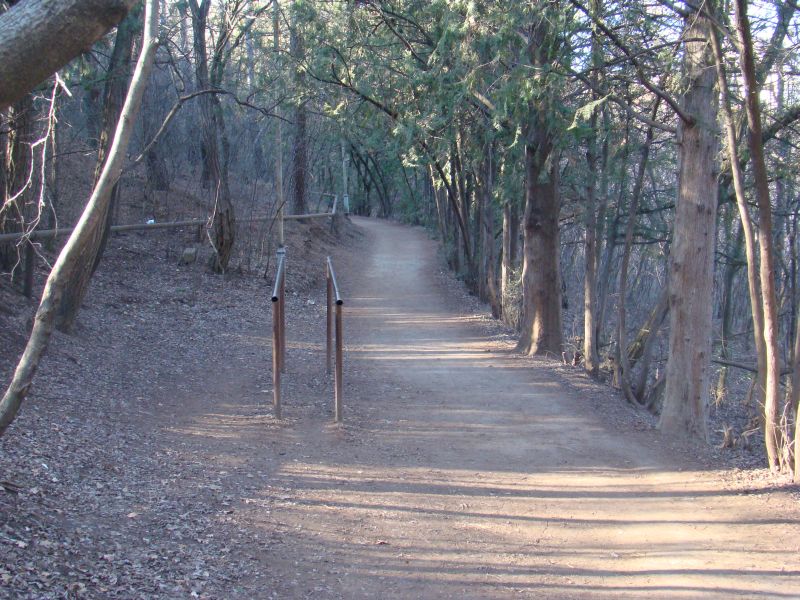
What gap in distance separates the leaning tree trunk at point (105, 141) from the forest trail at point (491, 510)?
122 inches

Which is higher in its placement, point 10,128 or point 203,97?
point 203,97

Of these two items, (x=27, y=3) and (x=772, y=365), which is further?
(x=772, y=365)

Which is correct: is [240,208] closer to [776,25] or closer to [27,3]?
[776,25]

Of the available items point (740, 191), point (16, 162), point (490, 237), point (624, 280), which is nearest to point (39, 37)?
point (740, 191)

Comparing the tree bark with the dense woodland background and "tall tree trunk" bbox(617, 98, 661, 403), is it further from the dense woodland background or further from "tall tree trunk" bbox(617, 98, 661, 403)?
"tall tree trunk" bbox(617, 98, 661, 403)

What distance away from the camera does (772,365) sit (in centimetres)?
708

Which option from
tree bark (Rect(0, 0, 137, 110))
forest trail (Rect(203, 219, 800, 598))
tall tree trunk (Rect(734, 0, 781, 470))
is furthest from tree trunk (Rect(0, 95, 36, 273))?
tall tree trunk (Rect(734, 0, 781, 470))

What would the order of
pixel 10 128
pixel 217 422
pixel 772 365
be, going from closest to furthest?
pixel 772 365 → pixel 217 422 → pixel 10 128

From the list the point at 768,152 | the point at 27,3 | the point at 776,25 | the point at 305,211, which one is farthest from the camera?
the point at 305,211

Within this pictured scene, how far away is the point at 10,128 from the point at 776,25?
371 inches

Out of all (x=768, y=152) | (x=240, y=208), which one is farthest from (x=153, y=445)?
(x=240, y=208)

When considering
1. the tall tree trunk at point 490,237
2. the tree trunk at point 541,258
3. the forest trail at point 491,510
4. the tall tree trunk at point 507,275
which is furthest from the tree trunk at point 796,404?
the tall tree trunk at point 490,237

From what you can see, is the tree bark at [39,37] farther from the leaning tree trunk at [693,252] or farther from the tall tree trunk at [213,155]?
the tall tree trunk at [213,155]

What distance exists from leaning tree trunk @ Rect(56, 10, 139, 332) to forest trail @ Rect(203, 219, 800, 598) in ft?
10.2
